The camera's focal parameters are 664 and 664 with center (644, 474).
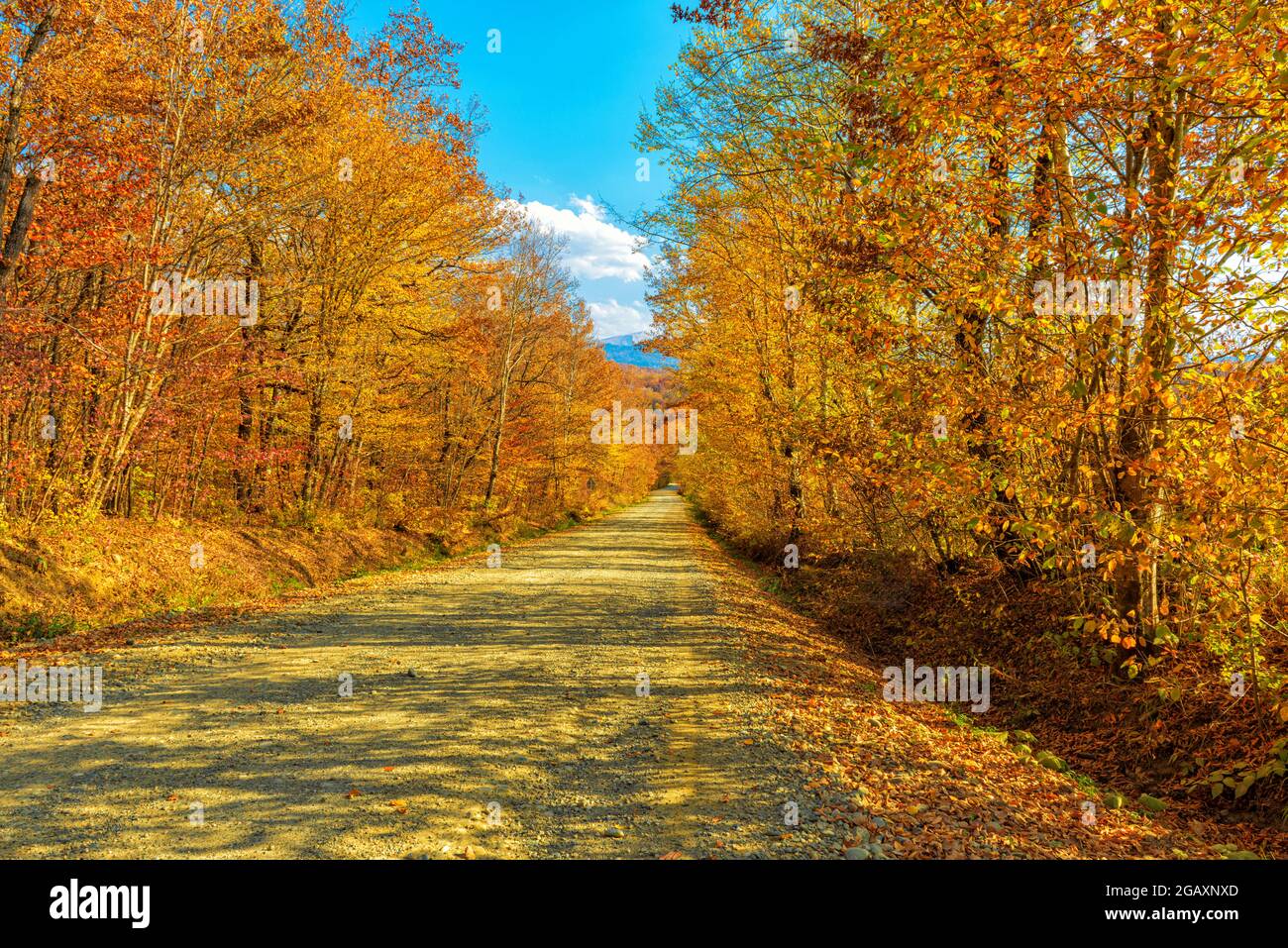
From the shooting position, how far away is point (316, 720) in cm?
577

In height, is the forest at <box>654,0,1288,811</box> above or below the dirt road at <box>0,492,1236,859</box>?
above

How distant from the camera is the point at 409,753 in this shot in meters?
5.12

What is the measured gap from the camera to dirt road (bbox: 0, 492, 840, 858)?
152 inches

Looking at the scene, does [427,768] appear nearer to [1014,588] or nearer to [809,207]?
[1014,588]

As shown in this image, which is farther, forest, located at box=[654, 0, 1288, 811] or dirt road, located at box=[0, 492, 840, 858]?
forest, located at box=[654, 0, 1288, 811]

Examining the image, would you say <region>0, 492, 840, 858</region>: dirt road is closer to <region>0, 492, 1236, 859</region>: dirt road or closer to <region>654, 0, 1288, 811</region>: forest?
<region>0, 492, 1236, 859</region>: dirt road

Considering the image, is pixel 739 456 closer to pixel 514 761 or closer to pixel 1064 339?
pixel 1064 339

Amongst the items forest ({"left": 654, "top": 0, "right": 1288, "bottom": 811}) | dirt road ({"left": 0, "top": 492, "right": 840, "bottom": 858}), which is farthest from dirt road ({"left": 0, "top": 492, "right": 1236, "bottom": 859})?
forest ({"left": 654, "top": 0, "right": 1288, "bottom": 811})

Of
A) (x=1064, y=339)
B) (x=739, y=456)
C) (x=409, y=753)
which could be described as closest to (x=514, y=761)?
(x=409, y=753)

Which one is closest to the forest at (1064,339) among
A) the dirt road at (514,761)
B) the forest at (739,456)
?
the forest at (739,456)

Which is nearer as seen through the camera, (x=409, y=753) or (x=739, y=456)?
(x=409, y=753)

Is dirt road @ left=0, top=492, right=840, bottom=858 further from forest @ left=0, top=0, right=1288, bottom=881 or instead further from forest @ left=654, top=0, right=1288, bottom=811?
forest @ left=654, top=0, right=1288, bottom=811

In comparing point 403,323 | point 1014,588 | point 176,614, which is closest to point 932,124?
point 1014,588
